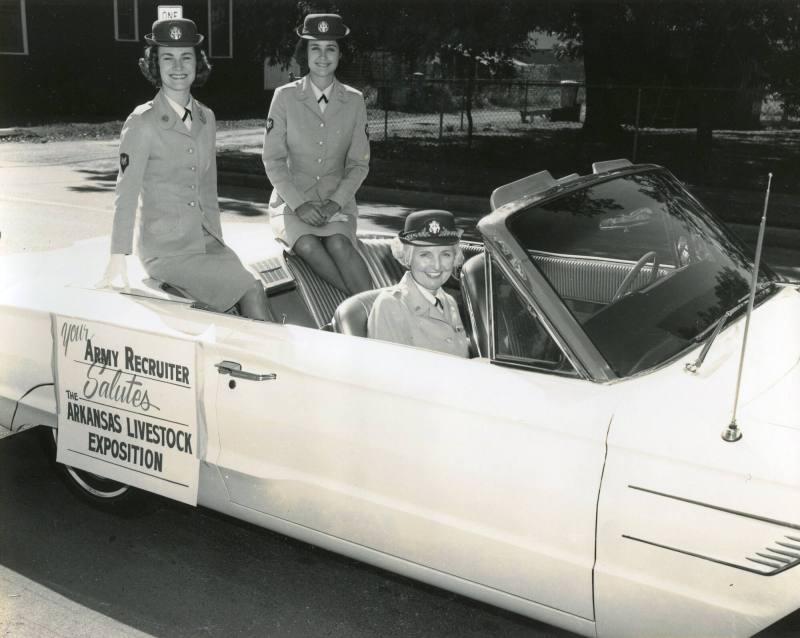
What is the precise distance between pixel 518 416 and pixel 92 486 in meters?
2.08

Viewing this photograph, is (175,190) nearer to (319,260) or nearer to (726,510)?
(319,260)

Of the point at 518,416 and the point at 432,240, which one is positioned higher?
the point at 432,240

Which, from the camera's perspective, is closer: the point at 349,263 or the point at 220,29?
the point at 349,263

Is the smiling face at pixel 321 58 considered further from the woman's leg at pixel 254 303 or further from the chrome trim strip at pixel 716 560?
the chrome trim strip at pixel 716 560

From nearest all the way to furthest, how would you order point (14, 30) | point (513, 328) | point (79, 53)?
point (513, 328) < point (14, 30) < point (79, 53)

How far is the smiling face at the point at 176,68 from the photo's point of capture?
4.04 m

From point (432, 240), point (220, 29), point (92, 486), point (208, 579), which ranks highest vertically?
point (220, 29)

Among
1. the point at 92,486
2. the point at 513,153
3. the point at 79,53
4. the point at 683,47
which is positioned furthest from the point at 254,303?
the point at 79,53

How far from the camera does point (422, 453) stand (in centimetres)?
291

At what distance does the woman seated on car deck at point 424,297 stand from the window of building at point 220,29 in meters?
23.2

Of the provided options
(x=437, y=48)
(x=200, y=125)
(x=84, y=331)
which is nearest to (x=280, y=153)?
(x=200, y=125)

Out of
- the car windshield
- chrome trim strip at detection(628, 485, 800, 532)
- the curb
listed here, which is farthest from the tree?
chrome trim strip at detection(628, 485, 800, 532)

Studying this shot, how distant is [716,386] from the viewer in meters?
2.74

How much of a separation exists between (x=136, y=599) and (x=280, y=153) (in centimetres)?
230
